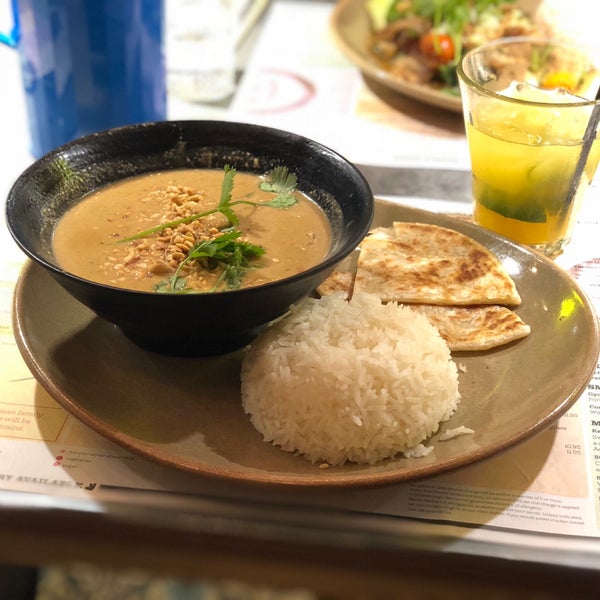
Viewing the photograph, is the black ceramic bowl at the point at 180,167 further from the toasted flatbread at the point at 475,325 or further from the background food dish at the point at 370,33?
the background food dish at the point at 370,33

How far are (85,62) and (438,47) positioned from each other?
1.45m

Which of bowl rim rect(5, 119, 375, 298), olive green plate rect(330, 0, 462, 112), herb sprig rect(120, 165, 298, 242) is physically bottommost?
olive green plate rect(330, 0, 462, 112)

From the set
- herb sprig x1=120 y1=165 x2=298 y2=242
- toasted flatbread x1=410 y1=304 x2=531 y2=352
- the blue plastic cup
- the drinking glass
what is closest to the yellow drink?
the drinking glass

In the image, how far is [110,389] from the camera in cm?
139

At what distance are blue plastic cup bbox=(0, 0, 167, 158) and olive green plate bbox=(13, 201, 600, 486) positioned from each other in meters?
0.94

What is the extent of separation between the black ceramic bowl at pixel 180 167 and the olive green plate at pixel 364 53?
1.12m

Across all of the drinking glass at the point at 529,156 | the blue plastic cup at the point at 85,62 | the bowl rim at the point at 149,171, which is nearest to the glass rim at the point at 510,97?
the drinking glass at the point at 529,156

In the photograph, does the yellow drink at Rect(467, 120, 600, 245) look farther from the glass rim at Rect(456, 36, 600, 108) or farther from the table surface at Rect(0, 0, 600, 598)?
the table surface at Rect(0, 0, 600, 598)

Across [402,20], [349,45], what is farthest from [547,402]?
[402,20]

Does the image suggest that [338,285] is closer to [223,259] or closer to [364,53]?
[223,259]

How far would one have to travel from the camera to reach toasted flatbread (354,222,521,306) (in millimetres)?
1633

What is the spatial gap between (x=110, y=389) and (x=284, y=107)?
176 cm

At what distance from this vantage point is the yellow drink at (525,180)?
188 centimetres

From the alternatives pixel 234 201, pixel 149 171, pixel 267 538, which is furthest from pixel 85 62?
pixel 267 538
